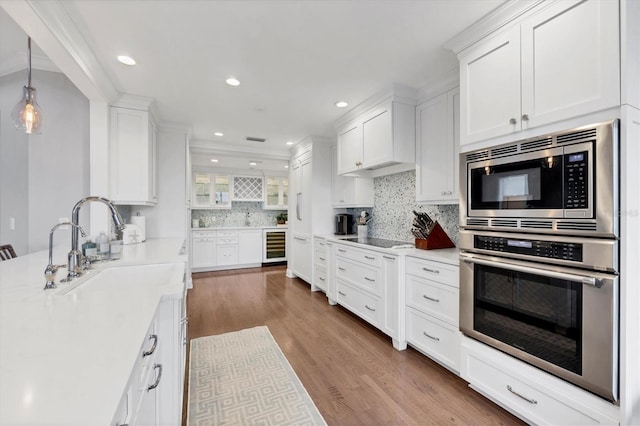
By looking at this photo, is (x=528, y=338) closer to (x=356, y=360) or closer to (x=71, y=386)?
(x=356, y=360)

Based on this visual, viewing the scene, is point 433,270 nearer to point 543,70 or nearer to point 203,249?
point 543,70

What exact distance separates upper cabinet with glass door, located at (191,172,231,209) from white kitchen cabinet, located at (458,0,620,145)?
5.66 m

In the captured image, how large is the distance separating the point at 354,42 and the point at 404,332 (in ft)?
8.07

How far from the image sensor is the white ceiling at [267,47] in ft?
5.73

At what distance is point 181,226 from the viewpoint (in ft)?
13.1

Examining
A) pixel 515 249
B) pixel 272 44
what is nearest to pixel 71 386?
pixel 515 249

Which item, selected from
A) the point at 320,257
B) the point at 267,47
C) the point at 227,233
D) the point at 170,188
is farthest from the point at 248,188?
the point at 267,47

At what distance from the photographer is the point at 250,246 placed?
254 inches

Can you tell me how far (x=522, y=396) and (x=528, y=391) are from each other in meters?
0.05

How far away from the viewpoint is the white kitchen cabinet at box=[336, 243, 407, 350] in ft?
8.61

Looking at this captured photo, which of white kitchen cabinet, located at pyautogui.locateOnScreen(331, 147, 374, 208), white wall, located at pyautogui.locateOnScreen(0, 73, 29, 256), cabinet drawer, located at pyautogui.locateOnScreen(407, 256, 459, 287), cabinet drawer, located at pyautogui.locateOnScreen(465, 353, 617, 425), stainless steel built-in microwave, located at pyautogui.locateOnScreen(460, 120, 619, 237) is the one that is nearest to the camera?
stainless steel built-in microwave, located at pyautogui.locateOnScreen(460, 120, 619, 237)

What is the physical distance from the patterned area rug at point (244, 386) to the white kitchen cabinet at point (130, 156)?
67.0 inches

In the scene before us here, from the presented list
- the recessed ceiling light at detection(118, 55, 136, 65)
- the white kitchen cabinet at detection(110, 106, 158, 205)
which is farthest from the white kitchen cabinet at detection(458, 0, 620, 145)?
the white kitchen cabinet at detection(110, 106, 158, 205)

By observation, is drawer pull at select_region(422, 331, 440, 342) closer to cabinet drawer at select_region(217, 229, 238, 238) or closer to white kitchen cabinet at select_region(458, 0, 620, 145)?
white kitchen cabinet at select_region(458, 0, 620, 145)
